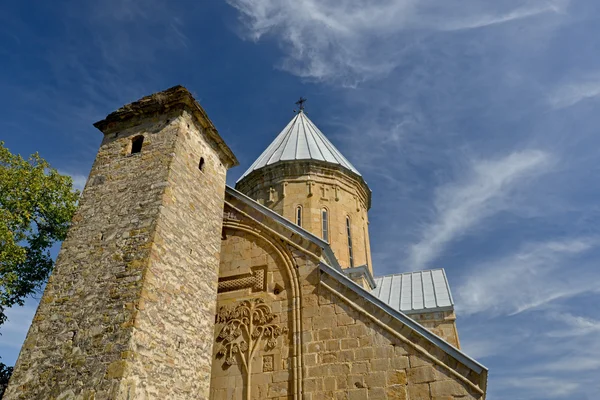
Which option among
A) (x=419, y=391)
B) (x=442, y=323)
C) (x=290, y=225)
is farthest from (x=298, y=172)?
(x=419, y=391)

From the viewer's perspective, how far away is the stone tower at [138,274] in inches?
222

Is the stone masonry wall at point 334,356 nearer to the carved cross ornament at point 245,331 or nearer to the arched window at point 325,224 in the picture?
the carved cross ornament at point 245,331

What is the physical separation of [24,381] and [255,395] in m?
3.39

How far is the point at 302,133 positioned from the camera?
16.7 metres

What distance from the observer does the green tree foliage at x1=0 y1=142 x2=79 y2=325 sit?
1091 centimetres

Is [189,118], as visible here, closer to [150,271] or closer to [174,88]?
[174,88]

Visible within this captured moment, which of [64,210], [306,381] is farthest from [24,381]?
[64,210]

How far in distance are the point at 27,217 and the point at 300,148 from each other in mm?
8855

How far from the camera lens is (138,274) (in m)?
6.14

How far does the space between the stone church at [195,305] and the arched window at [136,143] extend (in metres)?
0.03

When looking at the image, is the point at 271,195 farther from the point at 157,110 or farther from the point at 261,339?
the point at 261,339

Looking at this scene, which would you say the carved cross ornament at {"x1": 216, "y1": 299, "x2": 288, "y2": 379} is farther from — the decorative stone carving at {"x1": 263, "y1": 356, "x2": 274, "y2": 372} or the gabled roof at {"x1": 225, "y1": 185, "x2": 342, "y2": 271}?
the gabled roof at {"x1": 225, "y1": 185, "x2": 342, "y2": 271}

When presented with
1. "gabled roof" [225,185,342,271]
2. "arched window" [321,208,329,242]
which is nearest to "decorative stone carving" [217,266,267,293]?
"gabled roof" [225,185,342,271]

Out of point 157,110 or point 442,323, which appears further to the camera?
point 442,323
